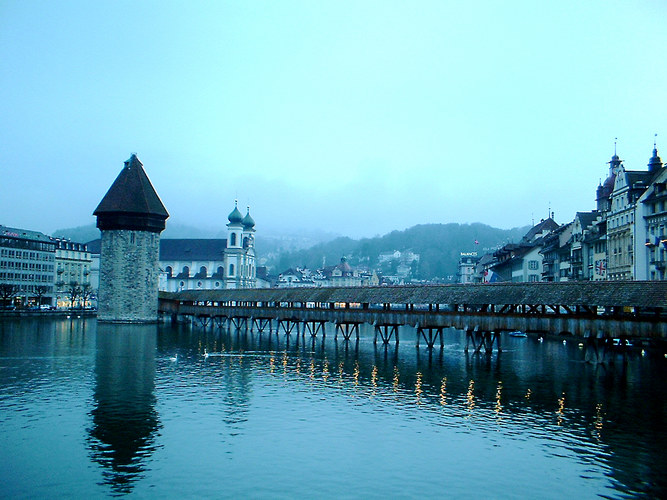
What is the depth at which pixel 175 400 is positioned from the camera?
2780 cm

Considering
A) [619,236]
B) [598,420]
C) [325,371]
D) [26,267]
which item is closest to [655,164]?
[619,236]

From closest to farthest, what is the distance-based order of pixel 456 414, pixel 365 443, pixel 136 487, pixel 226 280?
pixel 136 487 < pixel 365 443 < pixel 456 414 < pixel 226 280

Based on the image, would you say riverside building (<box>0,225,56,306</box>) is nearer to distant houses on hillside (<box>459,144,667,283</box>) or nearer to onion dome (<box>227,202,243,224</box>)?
onion dome (<box>227,202,243,224</box>)

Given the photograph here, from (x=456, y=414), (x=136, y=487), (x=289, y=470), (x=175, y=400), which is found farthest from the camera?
(x=175, y=400)

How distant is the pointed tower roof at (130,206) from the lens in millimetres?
82938

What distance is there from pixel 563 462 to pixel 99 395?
19.4 metres

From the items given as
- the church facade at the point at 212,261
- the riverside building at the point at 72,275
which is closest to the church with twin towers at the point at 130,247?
the riverside building at the point at 72,275

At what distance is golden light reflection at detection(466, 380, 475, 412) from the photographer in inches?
1079

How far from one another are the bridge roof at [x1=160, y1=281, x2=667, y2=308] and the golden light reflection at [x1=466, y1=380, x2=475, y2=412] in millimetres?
9040

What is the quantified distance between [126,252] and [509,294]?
55.3 meters

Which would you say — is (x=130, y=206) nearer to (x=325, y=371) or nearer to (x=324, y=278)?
(x=325, y=371)

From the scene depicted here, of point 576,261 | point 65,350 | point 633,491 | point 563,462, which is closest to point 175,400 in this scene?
point 563,462

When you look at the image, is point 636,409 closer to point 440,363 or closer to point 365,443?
point 365,443

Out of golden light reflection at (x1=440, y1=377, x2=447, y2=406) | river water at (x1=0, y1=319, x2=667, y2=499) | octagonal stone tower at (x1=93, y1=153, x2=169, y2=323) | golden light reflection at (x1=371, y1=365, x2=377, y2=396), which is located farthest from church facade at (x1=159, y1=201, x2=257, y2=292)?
golden light reflection at (x1=440, y1=377, x2=447, y2=406)
